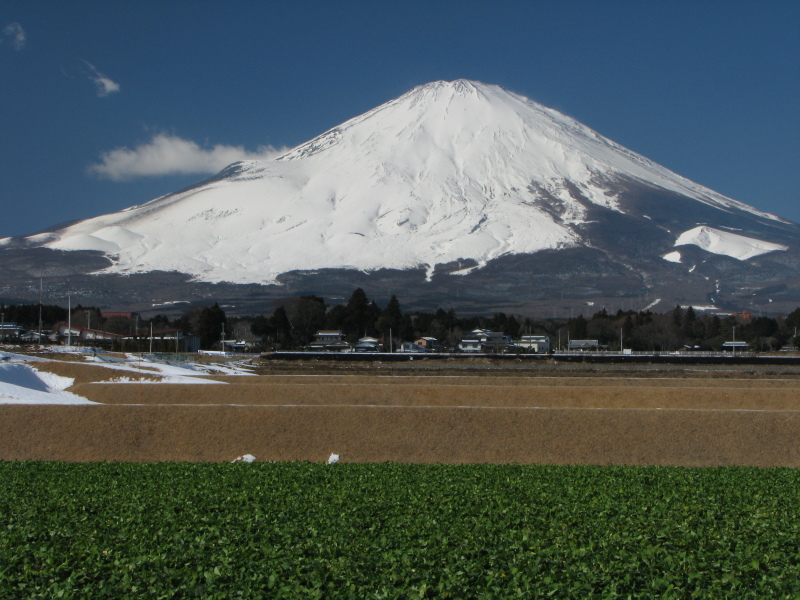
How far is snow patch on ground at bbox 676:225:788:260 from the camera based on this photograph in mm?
180000

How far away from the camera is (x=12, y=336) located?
74.6m

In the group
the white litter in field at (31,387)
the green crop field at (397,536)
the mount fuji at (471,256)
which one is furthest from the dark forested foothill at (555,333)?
the green crop field at (397,536)

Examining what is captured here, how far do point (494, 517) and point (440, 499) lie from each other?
108 cm

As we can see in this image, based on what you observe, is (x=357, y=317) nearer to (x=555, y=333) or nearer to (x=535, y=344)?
(x=535, y=344)

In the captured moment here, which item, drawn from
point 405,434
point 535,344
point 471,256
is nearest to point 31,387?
point 405,434

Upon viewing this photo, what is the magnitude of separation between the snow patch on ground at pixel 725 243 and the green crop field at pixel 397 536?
7179 inches

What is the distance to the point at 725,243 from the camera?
18300cm

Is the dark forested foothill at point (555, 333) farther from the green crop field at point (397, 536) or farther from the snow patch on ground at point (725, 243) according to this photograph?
the snow patch on ground at point (725, 243)

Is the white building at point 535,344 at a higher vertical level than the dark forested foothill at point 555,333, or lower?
lower

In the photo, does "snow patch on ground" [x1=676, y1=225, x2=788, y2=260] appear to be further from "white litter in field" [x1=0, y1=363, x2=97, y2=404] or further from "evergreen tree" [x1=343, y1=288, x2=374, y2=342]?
"white litter in field" [x1=0, y1=363, x2=97, y2=404]

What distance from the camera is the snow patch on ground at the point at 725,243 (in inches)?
7087

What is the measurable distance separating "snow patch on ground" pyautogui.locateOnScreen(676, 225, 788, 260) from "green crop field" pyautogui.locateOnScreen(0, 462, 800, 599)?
598 ft

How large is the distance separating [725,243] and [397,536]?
192037mm

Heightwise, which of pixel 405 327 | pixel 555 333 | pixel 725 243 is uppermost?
pixel 725 243
